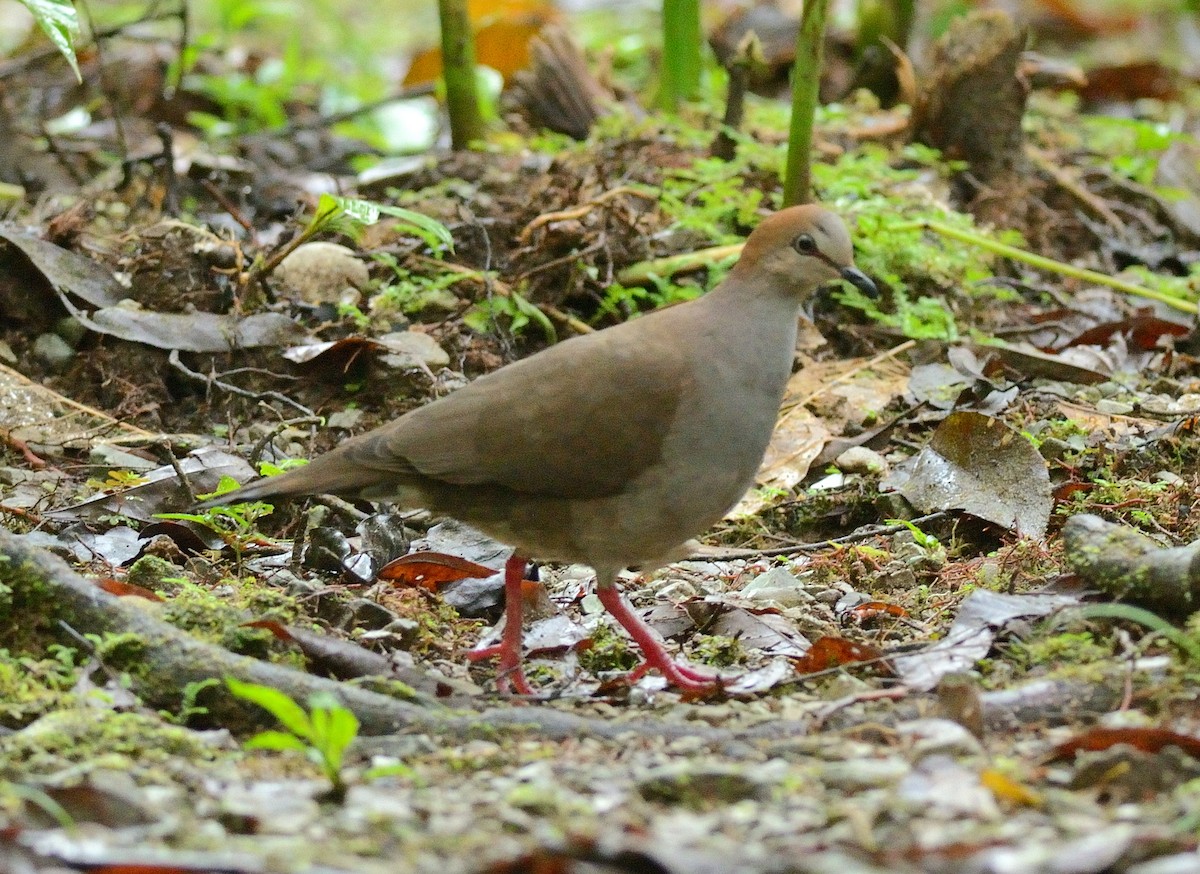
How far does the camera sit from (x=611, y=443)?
3.88m

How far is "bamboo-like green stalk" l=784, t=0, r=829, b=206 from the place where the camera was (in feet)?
18.5

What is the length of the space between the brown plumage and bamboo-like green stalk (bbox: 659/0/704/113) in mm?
3781

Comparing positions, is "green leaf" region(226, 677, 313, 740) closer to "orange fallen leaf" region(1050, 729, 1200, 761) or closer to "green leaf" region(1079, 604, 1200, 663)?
"orange fallen leaf" region(1050, 729, 1200, 761)

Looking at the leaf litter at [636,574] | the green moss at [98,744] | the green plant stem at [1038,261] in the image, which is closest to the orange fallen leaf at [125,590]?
the leaf litter at [636,574]

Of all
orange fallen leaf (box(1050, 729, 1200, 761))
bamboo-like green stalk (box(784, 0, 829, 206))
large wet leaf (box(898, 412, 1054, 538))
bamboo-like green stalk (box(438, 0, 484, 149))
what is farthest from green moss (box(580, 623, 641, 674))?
bamboo-like green stalk (box(438, 0, 484, 149))

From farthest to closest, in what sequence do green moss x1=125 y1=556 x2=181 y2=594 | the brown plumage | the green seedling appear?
green moss x1=125 y1=556 x2=181 y2=594 → the brown plumage → the green seedling

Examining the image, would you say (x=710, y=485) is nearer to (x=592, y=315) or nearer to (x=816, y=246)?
(x=816, y=246)

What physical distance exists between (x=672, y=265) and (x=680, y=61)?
2198 millimetres

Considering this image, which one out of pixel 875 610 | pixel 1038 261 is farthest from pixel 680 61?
pixel 875 610

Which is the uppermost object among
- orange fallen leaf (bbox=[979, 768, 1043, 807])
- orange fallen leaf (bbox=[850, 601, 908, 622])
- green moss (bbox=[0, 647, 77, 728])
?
orange fallen leaf (bbox=[979, 768, 1043, 807])

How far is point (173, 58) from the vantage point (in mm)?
9508

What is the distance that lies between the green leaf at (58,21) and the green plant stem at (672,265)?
2529 mm

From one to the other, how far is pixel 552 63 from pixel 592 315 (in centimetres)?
247

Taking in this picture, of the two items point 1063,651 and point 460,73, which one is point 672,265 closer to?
point 460,73
